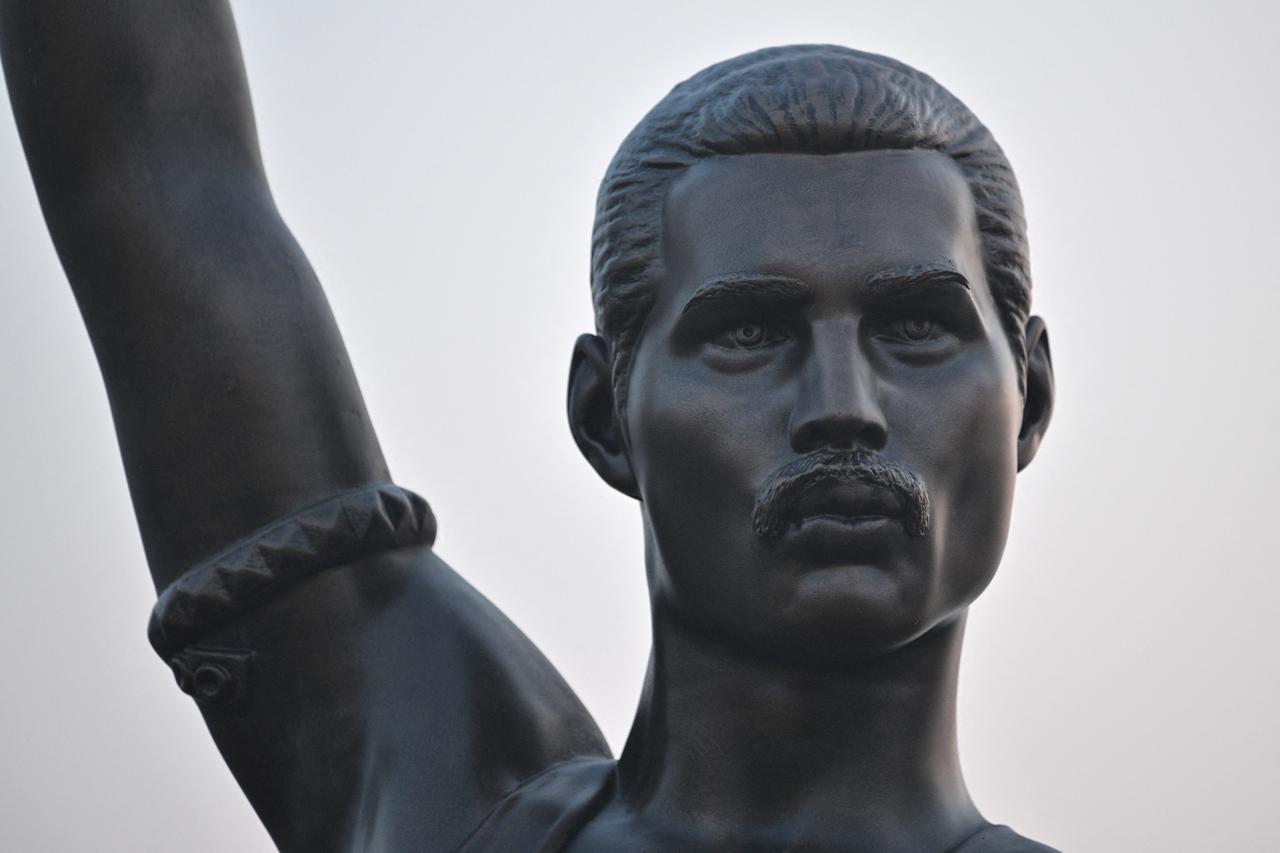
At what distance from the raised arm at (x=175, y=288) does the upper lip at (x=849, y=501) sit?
1.58 metres

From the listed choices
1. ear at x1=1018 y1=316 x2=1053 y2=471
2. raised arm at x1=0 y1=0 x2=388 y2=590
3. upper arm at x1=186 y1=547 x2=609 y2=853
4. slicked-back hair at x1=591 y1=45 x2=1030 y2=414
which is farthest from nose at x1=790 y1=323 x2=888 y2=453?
raised arm at x1=0 y1=0 x2=388 y2=590

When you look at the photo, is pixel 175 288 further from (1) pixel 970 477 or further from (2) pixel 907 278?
(1) pixel 970 477

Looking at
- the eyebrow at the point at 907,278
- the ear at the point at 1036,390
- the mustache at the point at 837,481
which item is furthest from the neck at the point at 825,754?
the eyebrow at the point at 907,278

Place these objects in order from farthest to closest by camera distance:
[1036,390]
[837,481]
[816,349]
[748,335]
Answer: [1036,390] → [748,335] → [816,349] → [837,481]

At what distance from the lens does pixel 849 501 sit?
4.52 metres

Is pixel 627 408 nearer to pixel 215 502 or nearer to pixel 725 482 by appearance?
pixel 725 482

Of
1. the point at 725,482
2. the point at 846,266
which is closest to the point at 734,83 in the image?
the point at 846,266

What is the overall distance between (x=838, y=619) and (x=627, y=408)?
0.76 meters

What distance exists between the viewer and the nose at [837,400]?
14.8 feet

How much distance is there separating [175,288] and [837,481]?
78.2 inches

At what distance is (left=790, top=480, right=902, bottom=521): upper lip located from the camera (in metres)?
4.51

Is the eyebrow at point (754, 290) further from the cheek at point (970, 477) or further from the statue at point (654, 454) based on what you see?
the cheek at point (970, 477)

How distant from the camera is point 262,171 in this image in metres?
5.94

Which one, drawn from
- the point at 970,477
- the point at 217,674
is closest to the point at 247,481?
the point at 217,674
